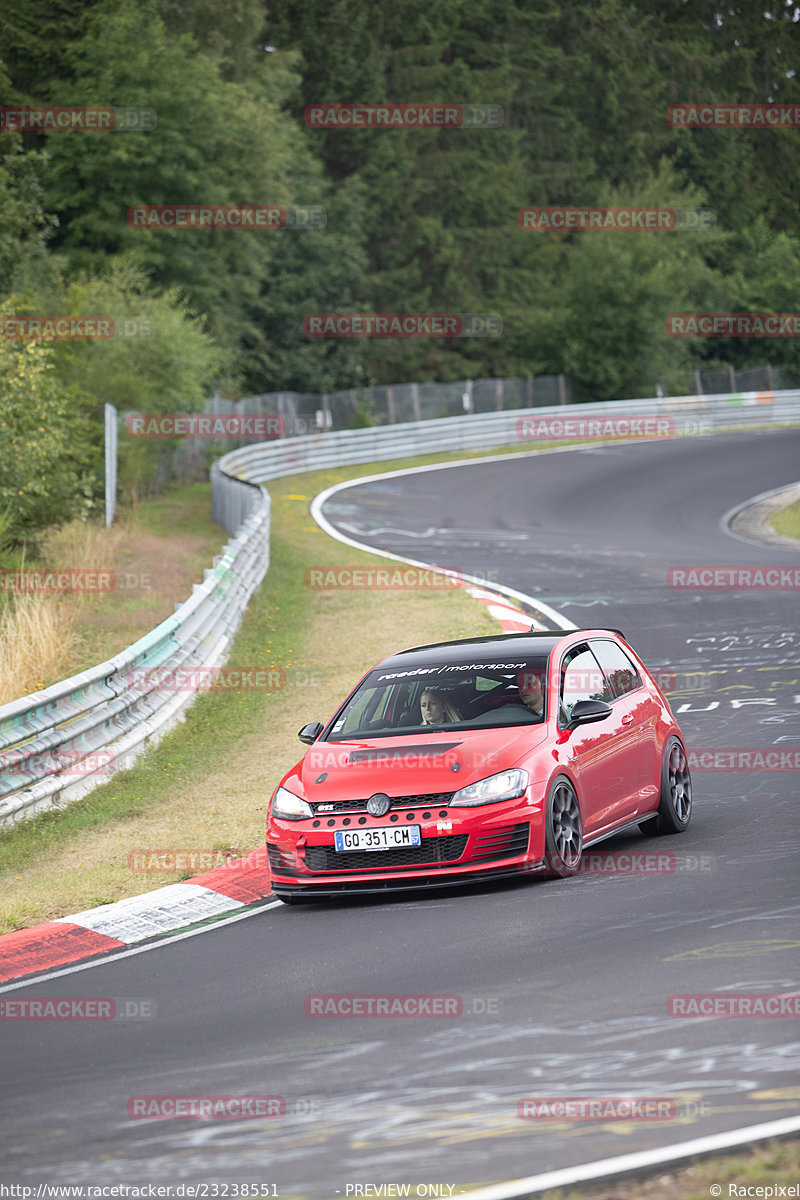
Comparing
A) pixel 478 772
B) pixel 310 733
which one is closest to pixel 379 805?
pixel 478 772

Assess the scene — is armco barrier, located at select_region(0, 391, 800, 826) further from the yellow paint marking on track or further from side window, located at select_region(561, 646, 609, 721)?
the yellow paint marking on track

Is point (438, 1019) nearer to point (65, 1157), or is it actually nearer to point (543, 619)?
point (65, 1157)

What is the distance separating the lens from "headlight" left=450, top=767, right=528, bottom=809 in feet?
28.8

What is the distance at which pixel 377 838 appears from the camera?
348 inches

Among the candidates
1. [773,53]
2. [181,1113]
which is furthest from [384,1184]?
[773,53]

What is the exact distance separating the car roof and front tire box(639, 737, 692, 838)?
1.01 m

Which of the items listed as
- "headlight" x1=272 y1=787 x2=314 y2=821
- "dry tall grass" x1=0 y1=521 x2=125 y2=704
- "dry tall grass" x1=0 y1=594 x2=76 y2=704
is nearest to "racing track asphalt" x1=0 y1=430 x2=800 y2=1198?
"headlight" x1=272 y1=787 x2=314 y2=821

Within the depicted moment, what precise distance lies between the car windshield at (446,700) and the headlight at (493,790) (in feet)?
2.30

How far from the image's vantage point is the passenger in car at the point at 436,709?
9.88 m

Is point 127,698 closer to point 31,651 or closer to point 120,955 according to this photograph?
point 31,651

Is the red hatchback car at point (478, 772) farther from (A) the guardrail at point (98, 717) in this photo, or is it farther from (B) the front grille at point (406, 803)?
(A) the guardrail at point (98, 717)

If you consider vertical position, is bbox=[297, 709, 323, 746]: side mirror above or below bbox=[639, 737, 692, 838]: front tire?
above

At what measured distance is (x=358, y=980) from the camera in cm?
728

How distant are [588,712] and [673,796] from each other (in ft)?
4.58
